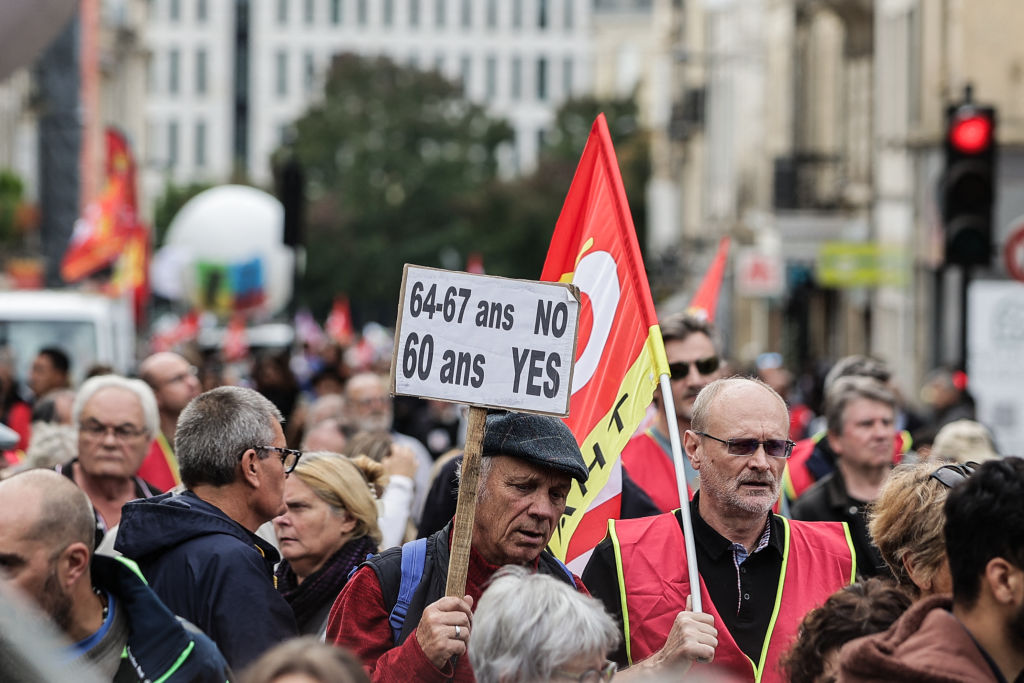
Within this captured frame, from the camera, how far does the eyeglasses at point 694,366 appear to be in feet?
25.2

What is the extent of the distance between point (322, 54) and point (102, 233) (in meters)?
94.8

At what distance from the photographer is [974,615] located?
3568 millimetres

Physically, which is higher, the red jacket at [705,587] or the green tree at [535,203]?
the green tree at [535,203]

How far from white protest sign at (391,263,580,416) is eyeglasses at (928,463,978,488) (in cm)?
95

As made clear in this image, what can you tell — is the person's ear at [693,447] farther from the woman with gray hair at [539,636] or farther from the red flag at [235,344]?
the red flag at [235,344]

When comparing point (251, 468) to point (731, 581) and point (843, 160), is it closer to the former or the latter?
point (731, 581)

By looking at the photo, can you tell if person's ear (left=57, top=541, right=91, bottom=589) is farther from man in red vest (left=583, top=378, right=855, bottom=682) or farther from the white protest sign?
man in red vest (left=583, top=378, right=855, bottom=682)

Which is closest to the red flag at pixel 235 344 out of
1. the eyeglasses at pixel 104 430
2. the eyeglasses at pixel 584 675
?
the eyeglasses at pixel 104 430

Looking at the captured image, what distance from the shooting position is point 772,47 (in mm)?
41219

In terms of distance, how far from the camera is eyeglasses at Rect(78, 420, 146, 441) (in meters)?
7.35

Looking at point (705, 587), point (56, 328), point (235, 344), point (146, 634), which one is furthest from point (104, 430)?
point (235, 344)

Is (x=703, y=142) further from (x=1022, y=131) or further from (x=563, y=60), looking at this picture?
(x=563, y=60)

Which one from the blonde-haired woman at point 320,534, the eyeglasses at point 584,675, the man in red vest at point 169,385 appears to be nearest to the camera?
the eyeglasses at point 584,675

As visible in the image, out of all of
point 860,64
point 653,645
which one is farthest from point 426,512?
point 860,64
